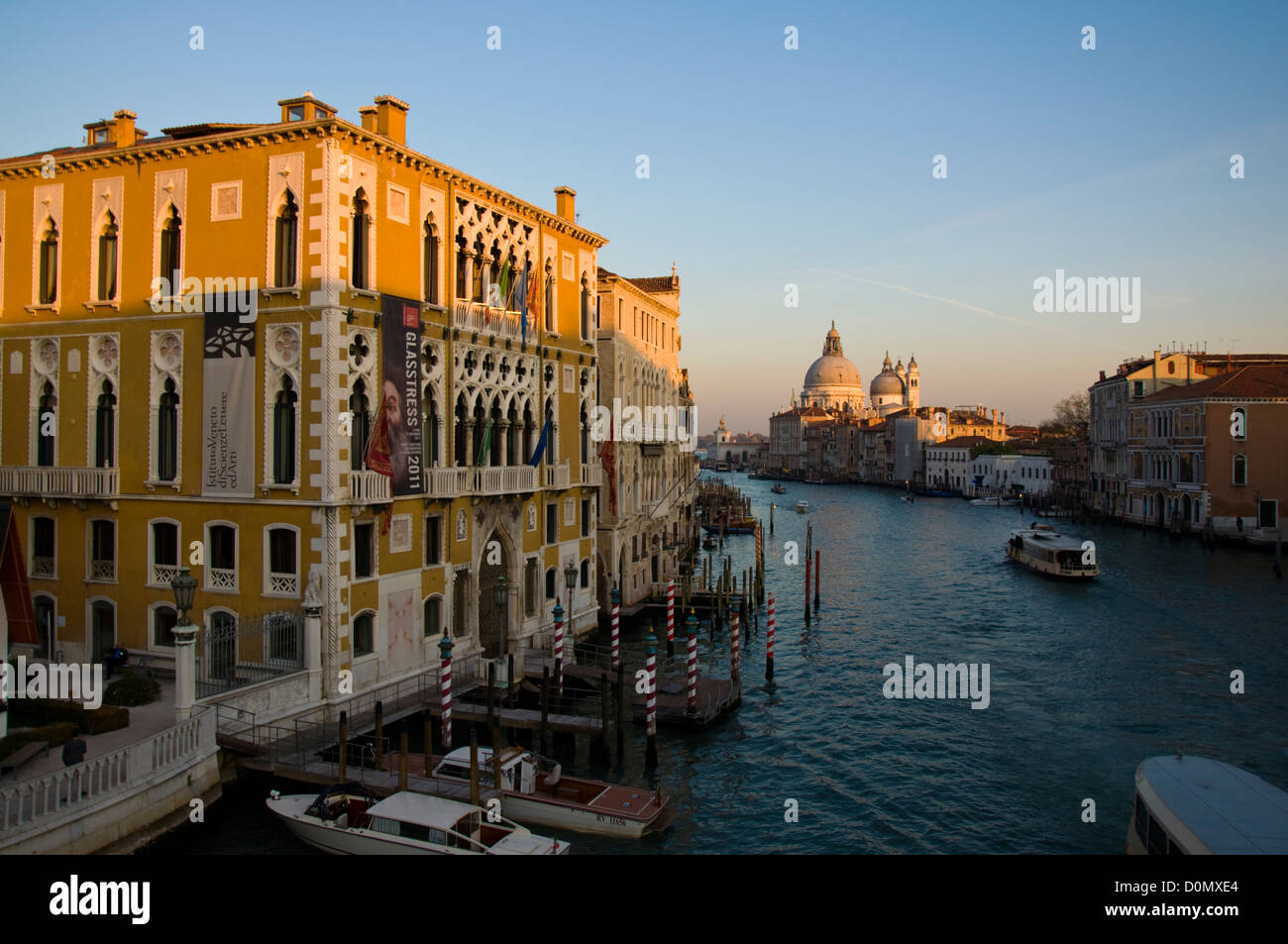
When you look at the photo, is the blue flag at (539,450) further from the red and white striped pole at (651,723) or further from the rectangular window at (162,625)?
the rectangular window at (162,625)

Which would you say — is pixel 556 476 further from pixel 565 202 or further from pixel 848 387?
pixel 848 387

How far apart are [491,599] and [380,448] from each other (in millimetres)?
5665

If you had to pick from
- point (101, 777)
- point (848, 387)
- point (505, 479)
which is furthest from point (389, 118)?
point (848, 387)

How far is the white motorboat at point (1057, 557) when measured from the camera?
3956cm

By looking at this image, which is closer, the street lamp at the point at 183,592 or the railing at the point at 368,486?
the street lamp at the point at 183,592

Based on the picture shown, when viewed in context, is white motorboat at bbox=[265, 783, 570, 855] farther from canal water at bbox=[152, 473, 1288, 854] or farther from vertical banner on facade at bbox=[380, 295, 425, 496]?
vertical banner on facade at bbox=[380, 295, 425, 496]

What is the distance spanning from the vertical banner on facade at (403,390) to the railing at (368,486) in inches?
11.7

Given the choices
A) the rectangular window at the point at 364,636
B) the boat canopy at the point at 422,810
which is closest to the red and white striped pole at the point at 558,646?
the rectangular window at the point at 364,636

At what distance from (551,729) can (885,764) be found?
618 cm

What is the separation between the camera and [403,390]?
17.1 meters
